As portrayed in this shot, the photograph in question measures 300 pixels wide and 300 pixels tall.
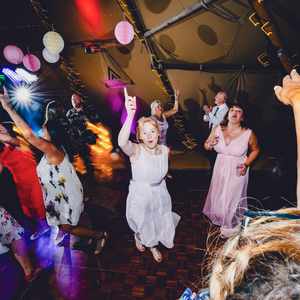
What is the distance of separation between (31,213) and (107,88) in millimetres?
3840

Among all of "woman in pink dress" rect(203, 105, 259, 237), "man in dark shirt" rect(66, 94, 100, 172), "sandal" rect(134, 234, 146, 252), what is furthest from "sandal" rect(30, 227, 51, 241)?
"woman in pink dress" rect(203, 105, 259, 237)

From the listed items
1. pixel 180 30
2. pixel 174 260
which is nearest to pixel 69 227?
pixel 174 260

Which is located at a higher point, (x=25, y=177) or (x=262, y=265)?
(x=262, y=265)

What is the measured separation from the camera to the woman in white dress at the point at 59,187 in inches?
137

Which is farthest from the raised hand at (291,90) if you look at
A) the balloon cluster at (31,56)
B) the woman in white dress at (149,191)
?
the balloon cluster at (31,56)

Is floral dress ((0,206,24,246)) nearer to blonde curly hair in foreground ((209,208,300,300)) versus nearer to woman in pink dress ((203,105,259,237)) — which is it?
woman in pink dress ((203,105,259,237))

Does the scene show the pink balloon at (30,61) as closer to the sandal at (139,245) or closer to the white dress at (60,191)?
the white dress at (60,191)

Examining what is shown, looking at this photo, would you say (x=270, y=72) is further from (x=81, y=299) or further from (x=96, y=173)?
(x=81, y=299)

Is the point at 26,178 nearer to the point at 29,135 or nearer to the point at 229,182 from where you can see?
the point at 29,135

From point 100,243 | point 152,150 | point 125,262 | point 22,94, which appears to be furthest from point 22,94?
point 125,262

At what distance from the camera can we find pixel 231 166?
3656 millimetres

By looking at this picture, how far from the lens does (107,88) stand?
6.88 meters

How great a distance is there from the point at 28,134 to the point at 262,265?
3.09 metres

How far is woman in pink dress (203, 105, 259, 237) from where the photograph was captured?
3545 millimetres
